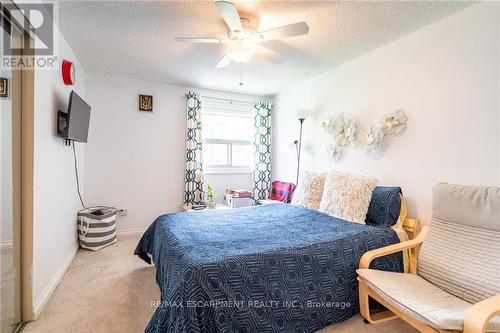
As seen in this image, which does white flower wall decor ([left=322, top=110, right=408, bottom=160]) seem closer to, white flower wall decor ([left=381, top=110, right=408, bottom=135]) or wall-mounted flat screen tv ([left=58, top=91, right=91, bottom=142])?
white flower wall decor ([left=381, top=110, right=408, bottom=135])

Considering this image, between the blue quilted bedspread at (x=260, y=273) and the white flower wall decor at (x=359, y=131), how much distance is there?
3.29 ft

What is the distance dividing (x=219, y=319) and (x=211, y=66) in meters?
2.81

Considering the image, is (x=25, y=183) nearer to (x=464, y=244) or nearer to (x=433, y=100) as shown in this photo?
(x=464, y=244)

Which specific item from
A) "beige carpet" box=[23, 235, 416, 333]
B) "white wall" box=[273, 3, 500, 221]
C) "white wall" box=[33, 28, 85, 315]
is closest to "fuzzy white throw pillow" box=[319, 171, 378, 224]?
"white wall" box=[273, 3, 500, 221]

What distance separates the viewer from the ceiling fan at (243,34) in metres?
1.65

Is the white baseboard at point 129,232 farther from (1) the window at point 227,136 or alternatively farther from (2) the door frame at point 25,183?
(2) the door frame at point 25,183

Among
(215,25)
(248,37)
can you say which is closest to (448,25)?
(248,37)

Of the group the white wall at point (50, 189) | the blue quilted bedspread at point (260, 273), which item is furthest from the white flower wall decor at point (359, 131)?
the white wall at point (50, 189)

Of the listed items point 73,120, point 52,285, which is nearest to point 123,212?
point 52,285

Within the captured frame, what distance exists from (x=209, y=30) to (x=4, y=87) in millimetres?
1596

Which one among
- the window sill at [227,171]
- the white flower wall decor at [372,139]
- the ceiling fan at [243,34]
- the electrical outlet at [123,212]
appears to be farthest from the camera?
the window sill at [227,171]

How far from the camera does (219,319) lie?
1.35m

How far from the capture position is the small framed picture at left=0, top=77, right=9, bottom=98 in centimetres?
150

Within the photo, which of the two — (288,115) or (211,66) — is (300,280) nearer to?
(211,66)
